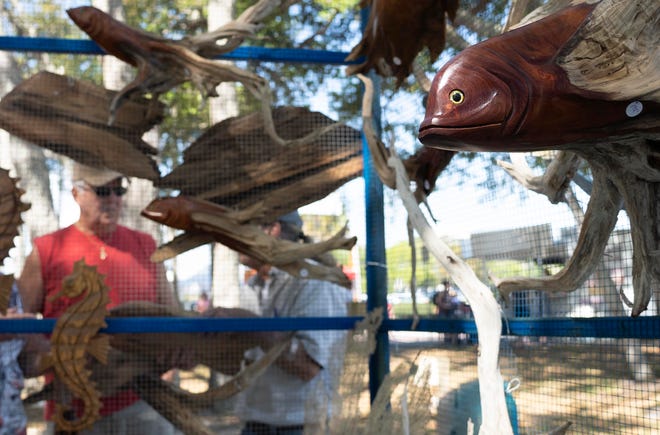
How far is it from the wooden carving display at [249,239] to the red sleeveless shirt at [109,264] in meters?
0.31

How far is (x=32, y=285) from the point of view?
2.40m

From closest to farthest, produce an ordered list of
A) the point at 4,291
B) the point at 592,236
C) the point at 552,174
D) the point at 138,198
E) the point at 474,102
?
the point at 474,102 → the point at 592,236 → the point at 552,174 → the point at 4,291 → the point at 138,198

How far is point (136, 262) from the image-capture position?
2.49 metres

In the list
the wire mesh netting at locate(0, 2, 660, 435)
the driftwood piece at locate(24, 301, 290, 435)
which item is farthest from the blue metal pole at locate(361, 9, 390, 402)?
the driftwood piece at locate(24, 301, 290, 435)

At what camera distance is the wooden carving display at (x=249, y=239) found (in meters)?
2.27

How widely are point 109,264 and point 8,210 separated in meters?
0.40

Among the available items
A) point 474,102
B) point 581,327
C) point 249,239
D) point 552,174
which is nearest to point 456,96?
point 474,102

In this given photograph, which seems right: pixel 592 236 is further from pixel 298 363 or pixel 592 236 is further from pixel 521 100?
pixel 298 363

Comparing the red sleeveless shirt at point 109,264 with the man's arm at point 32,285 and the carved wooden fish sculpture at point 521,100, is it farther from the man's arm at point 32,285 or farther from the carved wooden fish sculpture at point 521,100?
the carved wooden fish sculpture at point 521,100

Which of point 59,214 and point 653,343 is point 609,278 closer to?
point 653,343

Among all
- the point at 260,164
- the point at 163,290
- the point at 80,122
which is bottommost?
the point at 163,290

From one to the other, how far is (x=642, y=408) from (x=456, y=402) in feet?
2.26

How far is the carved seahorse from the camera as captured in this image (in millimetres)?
2188

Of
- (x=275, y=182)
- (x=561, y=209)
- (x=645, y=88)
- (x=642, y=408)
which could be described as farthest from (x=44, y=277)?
(x=645, y=88)
